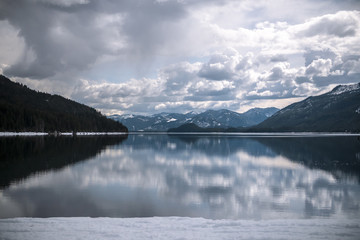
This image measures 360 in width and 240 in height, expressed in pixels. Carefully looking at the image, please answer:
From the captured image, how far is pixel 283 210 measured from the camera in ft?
62.4

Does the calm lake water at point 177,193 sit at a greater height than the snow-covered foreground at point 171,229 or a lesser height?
lesser

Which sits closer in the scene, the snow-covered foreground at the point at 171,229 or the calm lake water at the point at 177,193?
the snow-covered foreground at the point at 171,229

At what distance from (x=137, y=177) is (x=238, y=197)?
1322cm

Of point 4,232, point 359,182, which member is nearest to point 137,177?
point 4,232

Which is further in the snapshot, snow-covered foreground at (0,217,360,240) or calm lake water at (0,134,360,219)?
calm lake water at (0,134,360,219)

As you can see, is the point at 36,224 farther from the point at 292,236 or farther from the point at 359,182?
the point at 359,182

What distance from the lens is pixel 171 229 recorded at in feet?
43.7

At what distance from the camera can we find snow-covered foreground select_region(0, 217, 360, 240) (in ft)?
40.4

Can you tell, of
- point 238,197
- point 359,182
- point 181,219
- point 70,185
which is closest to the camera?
point 181,219

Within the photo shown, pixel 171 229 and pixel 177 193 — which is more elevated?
pixel 171 229

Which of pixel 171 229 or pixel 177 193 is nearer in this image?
pixel 171 229

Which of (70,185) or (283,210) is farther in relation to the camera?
(70,185)

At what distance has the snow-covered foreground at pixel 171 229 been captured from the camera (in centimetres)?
1233

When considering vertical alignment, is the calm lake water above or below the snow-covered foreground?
below
